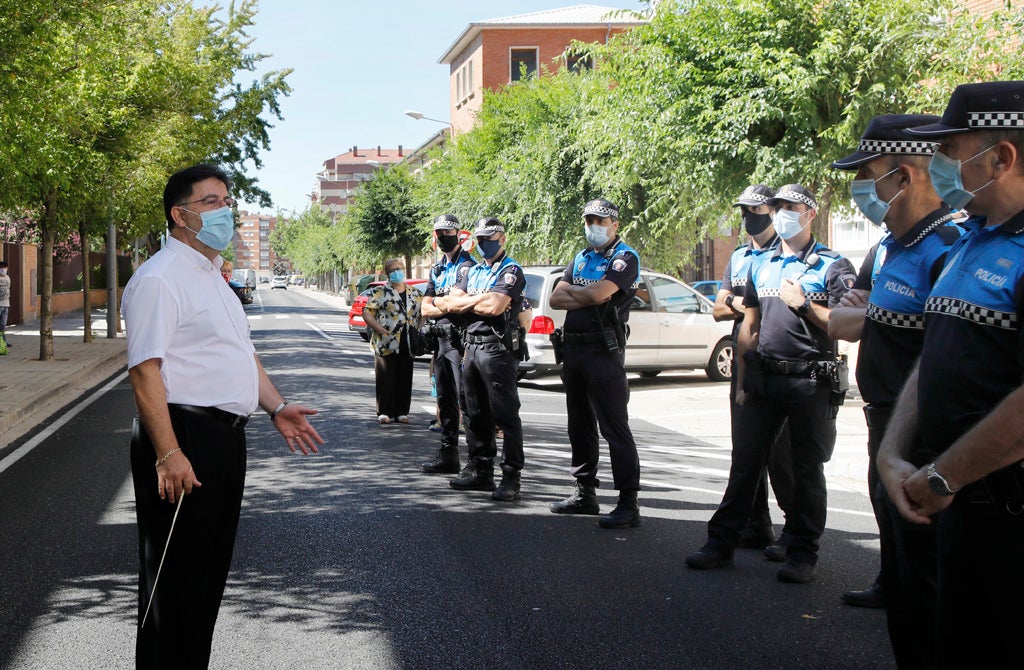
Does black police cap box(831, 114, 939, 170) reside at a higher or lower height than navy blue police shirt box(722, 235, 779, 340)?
higher

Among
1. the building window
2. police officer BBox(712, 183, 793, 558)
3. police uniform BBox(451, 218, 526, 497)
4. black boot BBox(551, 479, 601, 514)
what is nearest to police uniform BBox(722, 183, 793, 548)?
police officer BBox(712, 183, 793, 558)

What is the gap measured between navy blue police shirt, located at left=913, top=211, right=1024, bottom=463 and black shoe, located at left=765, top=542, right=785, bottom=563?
3.48 meters

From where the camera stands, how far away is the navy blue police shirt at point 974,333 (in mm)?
2527

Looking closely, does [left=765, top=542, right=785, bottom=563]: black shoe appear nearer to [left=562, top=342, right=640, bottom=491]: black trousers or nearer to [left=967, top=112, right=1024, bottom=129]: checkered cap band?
[left=562, top=342, right=640, bottom=491]: black trousers

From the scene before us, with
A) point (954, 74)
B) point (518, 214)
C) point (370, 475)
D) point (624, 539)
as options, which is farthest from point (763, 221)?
point (518, 214)

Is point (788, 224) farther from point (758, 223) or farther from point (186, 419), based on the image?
point (186, 419)

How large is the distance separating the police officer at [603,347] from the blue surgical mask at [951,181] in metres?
4.01

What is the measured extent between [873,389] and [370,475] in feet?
17.5

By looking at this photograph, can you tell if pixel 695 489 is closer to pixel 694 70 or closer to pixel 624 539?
pixel 624 539

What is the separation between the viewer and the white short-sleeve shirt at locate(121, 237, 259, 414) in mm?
3463

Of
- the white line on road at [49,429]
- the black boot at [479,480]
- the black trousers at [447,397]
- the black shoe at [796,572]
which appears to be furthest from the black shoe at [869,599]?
the white line on road at [49,429]

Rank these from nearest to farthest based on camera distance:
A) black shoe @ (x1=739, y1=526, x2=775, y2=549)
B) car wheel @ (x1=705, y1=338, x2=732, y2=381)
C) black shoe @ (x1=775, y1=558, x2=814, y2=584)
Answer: black shoe @ (x1=775, y1=558, x2=814, y2=584) < black shoe @ (x1=739, y1=526, x2=775, y2=549) < car wheel @ (x1=705, y1=338, x2=732, y2=381)

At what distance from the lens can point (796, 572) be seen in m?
5.61

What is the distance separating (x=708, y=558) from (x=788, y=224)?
1795 mm
